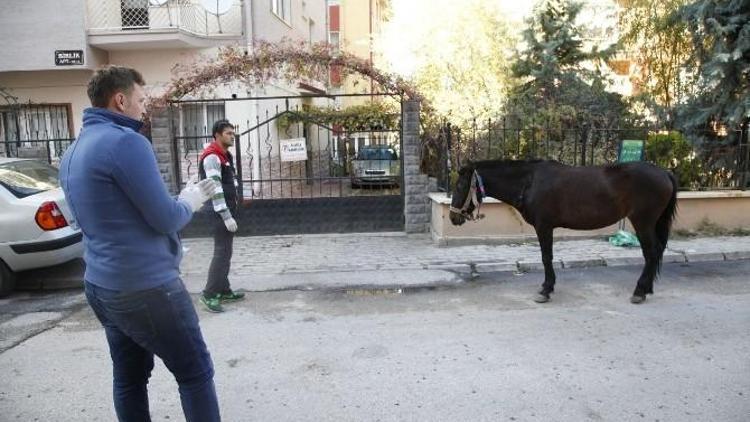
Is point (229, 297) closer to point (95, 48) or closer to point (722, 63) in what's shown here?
point (722, 63)

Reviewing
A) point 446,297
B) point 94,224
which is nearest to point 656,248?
point 446,297

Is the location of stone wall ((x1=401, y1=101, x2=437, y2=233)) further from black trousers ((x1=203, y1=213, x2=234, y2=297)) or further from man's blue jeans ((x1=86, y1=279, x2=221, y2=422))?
man's blue jeans ((x1=86, y1=279, x2=221, y2=422))

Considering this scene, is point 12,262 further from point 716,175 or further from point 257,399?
point 716,175

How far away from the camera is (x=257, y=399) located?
3994 millimetres

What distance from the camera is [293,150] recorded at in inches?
384

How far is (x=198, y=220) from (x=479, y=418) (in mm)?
7563

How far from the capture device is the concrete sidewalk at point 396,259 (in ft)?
24.2

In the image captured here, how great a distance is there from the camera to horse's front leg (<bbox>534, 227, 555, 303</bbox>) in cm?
620

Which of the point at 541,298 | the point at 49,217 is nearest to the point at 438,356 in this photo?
the point at 541,298

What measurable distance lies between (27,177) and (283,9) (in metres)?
12.1

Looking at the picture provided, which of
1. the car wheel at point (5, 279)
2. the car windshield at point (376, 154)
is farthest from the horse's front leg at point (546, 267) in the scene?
the car wheel at point (5, 279)

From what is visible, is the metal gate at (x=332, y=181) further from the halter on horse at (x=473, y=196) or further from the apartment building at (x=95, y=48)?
the halter on horse at (x=473, y=196)

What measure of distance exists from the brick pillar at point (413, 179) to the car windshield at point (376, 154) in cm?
71

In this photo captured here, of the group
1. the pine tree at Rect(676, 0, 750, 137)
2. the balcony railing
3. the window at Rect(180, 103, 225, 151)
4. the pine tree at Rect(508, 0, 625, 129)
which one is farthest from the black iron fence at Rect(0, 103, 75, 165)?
the pine tree at Rect(676, 0, 750, 137)
